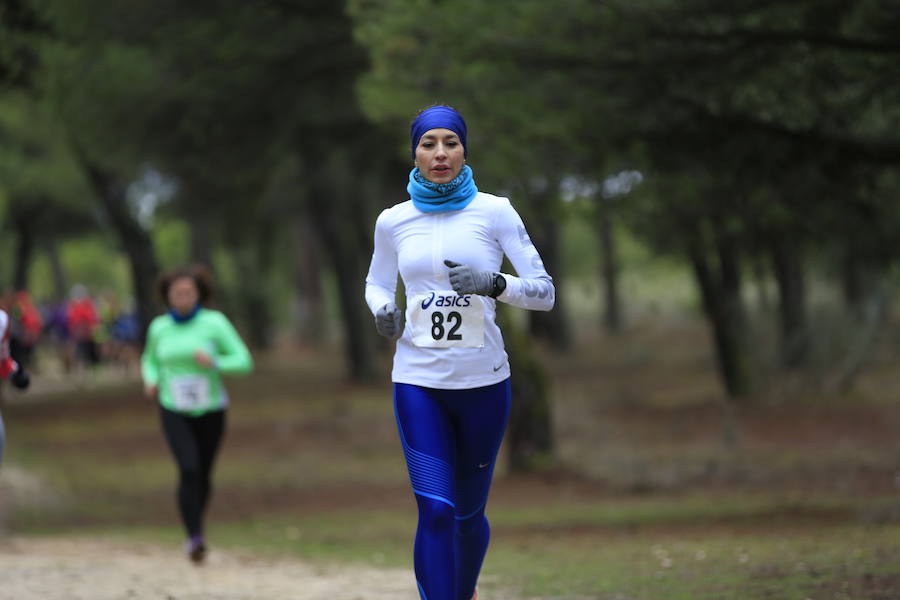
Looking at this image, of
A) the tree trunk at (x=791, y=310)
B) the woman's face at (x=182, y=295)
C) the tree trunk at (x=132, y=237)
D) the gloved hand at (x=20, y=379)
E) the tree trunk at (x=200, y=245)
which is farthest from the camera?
the tree trunk at (x=200, y=245)

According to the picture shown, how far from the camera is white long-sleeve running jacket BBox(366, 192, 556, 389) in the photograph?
5730mm

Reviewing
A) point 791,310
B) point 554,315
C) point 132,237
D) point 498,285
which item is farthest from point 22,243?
point 498,285

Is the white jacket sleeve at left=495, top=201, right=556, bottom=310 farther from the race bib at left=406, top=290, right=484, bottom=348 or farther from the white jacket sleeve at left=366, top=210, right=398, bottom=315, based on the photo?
the white jacket sleeve at left=366, top=210, right=398, bottom=315

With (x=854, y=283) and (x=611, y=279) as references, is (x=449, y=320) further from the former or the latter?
(x=611, y=279)

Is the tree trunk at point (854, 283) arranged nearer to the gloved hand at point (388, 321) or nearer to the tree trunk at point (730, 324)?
the tree trunk at point (730, 324)

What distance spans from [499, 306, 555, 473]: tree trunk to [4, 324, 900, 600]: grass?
25 cm

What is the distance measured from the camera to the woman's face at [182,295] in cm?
1013

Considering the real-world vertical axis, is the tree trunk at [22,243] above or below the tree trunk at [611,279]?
above

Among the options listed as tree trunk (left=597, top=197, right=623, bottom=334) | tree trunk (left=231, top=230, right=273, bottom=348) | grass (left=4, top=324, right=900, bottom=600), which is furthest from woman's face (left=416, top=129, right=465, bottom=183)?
tree trunk (left=231, top=230, right=273, bottom=348)

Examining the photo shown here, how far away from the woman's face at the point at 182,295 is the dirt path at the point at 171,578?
6.02 ft

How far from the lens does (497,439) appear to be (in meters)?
5.96

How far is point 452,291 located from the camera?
18.8ft

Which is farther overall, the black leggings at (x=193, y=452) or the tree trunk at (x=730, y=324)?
the tree trunk at (x=730, y=324)

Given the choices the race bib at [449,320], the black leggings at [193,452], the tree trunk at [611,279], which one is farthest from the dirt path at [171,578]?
the tree trunk at [611,279]
